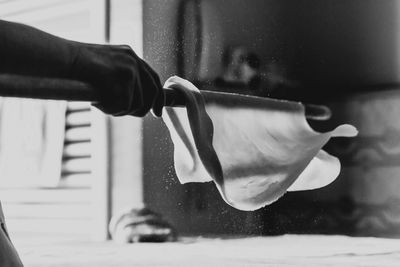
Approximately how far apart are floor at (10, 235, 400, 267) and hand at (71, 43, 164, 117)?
1.87 feet

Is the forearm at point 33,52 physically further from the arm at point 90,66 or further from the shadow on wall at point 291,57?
the shadow on wall at point 291,57

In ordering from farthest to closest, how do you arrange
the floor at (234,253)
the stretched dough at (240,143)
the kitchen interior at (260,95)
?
the kitchen interior at (260,95), the floor at (234,253), the stretched dough at (240,143)

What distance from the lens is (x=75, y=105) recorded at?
2.29m

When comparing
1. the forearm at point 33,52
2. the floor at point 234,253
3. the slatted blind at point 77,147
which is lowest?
the floor at point 234,253

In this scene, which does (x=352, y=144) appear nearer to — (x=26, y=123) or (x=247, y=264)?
(x=247, y=264)

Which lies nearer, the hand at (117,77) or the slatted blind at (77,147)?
the hand at (117,77)

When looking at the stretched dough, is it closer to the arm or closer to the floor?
the arm

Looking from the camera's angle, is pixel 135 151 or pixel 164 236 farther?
pixel 135 151

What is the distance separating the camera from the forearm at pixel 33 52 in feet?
1.75

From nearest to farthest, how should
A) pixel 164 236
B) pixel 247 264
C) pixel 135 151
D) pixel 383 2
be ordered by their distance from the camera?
pixel 247 264 → pixel 383 2 → pixel 164 236 → pixel 135 151

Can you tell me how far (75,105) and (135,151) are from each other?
48 centimetres

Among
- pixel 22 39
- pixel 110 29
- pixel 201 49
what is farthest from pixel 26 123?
pixel 22 39

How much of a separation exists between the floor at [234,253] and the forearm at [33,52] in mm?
667

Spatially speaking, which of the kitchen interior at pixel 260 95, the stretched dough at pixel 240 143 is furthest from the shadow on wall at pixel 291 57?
the stretched dough at pixel 240 143
